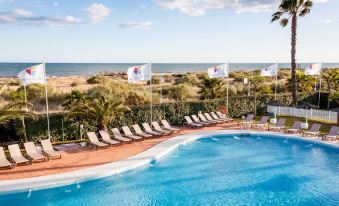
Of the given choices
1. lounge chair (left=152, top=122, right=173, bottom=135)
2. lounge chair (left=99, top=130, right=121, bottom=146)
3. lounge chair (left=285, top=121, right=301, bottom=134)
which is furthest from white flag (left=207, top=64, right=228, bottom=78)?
lounge chair (left=99, top=130, right=121, bottom=146)

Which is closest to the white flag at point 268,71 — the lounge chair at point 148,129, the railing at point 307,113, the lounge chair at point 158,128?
the railing at point 307,113

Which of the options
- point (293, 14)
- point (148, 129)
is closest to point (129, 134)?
point (148, 129)

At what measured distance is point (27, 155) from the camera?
13.8 meters

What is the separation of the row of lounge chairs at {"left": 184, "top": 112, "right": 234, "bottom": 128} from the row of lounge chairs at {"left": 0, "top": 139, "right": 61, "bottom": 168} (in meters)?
8.88

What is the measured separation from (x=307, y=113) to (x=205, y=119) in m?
6.74

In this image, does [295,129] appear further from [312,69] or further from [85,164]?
[85,164]

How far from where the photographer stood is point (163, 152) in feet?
50.3

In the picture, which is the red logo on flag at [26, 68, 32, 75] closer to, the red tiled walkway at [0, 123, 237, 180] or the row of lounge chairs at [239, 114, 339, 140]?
the red tiled walkway at [0, 123, 237, 180]

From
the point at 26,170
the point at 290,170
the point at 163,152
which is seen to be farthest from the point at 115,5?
the point at 290,170

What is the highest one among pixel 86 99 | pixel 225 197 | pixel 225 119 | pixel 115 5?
pixel 115 5

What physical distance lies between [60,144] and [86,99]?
2.66 meters

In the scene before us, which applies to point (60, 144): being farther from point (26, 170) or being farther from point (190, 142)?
point (190, 142)

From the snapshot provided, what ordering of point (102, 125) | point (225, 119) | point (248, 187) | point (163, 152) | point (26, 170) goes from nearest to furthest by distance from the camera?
point (248, 187) → point (26, 170) → point (163, 152) → point (102, 125) → point (225, 119)

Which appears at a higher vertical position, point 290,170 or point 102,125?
point 102,125
